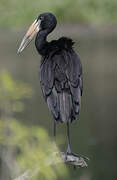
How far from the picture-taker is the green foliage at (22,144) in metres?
5.93

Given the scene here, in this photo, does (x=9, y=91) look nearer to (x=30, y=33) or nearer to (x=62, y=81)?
(x=62, y=81)

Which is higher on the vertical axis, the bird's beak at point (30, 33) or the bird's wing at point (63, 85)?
the bird's beak at point (30, 33)

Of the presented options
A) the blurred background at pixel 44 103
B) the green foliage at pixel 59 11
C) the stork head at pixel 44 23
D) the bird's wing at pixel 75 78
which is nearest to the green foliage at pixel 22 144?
the blurred background at pixel 44 103

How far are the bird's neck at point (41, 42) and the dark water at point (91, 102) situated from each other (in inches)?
215

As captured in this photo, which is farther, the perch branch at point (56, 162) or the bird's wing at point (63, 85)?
the bird's wing at point (63, 85)

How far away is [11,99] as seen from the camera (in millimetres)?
6629

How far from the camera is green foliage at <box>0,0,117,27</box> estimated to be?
35547mm

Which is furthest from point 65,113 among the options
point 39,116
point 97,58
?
point 97,58

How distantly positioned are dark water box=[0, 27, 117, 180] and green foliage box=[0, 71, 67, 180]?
6.42 meters

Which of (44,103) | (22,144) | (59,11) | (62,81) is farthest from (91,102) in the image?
(59,11)

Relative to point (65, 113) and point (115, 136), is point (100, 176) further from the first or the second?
point (65, 113)

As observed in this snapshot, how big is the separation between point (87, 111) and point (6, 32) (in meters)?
16.4

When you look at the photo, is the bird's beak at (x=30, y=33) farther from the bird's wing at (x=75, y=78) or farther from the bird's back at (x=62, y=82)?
the bird's wing at (x=75, y=78)

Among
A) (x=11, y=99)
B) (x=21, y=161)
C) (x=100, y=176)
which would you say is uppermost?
(x=11, y=99)
